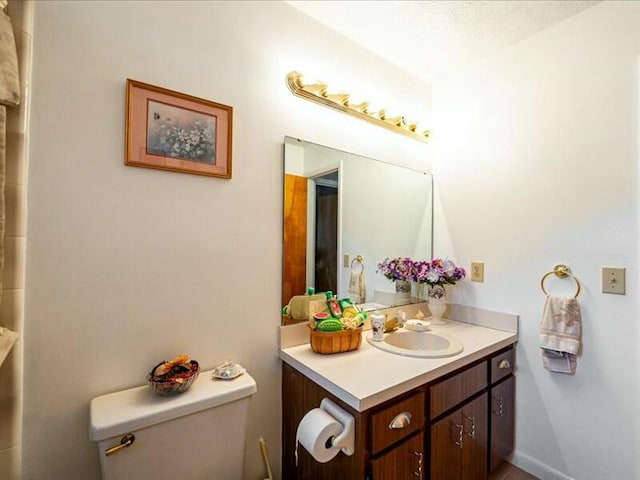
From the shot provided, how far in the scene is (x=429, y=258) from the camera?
2037 millimetres

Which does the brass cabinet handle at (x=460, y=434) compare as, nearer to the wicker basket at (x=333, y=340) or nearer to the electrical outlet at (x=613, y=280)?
the wicker basket at (x=333, y=340)

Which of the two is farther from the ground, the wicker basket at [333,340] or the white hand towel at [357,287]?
the white hand towel at [357,287]

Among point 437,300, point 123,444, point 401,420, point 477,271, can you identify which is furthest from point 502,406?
point 123,444

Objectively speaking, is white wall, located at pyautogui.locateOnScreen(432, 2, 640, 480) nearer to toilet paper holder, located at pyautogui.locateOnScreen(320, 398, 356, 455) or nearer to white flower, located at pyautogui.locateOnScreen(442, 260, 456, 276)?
white flower, located at pyautogui.locateOnScreen(442, 260, 456, 276)

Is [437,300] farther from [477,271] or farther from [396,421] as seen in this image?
[396,421]

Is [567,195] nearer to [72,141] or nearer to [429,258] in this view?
[429,258]

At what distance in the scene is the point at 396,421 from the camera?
1047 millimetres

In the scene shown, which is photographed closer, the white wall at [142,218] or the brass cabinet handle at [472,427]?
the white wall at [142,218]

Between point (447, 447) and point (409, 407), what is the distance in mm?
352

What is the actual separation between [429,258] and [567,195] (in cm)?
81

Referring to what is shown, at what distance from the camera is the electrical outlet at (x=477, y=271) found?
5.89 feet

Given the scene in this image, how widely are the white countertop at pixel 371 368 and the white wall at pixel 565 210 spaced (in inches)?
14.3

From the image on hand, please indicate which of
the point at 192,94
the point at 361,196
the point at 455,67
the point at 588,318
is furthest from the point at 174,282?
the point at 455,67

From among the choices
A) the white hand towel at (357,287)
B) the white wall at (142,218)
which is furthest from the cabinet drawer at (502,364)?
the white wall at (142,218)
